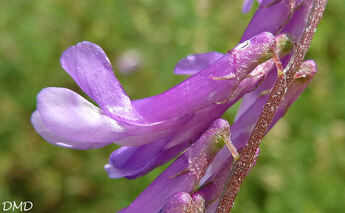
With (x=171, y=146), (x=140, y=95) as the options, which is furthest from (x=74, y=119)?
(x=140, y=95)

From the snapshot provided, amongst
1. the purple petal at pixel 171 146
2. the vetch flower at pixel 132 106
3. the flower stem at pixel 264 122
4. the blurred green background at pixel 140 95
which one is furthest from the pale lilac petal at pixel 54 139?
the blurred green background at pixel 140 95

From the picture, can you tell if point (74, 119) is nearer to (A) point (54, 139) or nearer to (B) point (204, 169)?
(A) point (54, 139)

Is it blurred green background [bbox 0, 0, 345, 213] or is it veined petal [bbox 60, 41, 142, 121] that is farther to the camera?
blurred green background [bbox 0, 0, 345, 213]

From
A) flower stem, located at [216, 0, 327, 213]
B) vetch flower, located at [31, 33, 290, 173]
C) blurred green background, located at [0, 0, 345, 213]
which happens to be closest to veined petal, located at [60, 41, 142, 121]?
vetch flower, located at [31, 33, 290, 173]

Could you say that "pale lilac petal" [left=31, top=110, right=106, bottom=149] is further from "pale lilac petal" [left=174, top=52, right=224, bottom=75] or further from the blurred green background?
the blurred green background

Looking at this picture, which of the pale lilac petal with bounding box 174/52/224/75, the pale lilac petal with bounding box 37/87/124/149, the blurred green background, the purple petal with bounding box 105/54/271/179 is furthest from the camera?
the blurred green background

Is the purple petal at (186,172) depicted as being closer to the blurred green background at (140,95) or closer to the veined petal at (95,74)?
the veined petal at (95,74)

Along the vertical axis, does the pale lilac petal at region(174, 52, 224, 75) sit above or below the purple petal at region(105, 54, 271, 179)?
above
